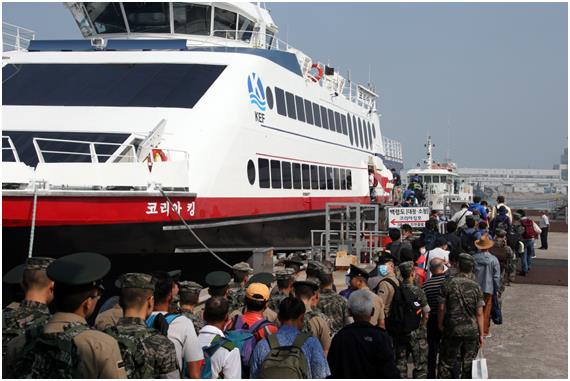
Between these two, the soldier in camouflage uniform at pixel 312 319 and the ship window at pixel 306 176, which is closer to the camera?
the soldier in camouflage uniform at pixel 312 319

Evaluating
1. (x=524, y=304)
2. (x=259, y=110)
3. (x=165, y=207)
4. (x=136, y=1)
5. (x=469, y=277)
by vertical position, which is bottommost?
(x=524, y=304)

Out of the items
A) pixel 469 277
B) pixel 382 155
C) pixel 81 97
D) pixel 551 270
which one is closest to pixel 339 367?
pixel 469 277

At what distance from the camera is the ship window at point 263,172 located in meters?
12.4

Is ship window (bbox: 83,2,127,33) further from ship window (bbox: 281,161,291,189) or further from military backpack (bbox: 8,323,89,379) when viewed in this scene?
military backpack (bbox: 8,323,89,379)

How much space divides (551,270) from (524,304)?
224 inches

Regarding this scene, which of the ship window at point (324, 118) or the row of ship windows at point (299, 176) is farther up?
the ship window at point (324, 118)

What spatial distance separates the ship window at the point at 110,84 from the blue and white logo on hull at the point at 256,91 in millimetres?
625

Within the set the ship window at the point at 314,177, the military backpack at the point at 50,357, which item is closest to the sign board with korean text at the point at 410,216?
the ship window at the point at 314,177

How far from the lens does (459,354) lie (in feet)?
21.8

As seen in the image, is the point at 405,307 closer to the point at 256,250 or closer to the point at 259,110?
A: the point at 256,250

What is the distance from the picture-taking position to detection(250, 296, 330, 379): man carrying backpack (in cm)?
415

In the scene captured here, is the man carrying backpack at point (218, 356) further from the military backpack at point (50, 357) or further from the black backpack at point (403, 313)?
the black backpack at point (403, 313)

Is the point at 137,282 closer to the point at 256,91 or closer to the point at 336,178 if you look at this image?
the point at 256,91

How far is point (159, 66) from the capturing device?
1202 centimetres
